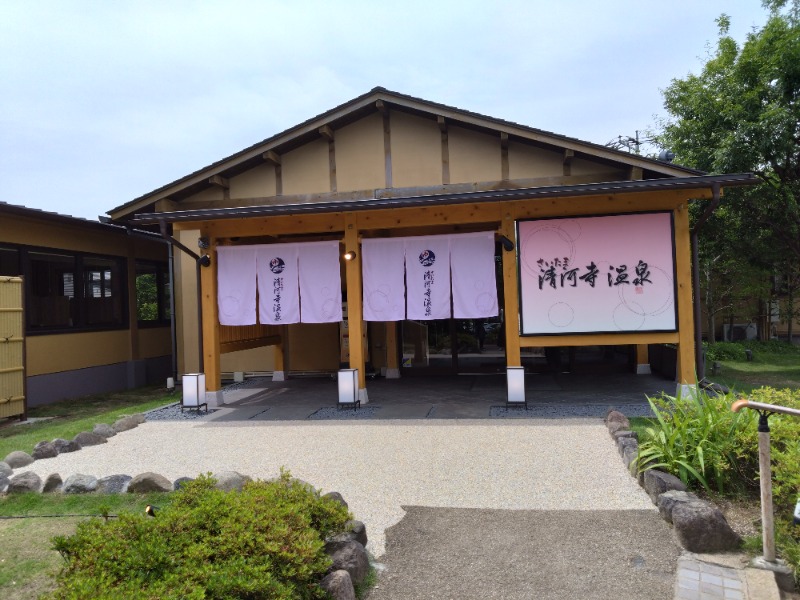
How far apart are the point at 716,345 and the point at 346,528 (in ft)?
55.4

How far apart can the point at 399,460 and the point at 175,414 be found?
18.8ft

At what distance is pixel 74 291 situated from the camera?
1363 cm

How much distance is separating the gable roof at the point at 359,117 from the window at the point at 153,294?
350 centimetres

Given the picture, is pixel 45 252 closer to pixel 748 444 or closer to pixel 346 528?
pixel 346 528

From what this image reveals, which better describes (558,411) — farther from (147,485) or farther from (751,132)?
(751,132)

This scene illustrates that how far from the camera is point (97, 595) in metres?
2.81

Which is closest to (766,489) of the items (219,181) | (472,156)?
(472,156)

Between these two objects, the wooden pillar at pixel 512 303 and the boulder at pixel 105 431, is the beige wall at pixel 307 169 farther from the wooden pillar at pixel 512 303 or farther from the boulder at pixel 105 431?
the boulder at pixel 105 431

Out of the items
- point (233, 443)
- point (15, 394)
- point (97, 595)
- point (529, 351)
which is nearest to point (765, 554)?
point (97, 595)

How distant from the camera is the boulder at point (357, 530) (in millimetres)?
4289

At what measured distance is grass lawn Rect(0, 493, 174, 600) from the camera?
3.90m

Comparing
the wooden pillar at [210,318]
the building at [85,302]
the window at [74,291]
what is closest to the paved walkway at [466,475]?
the wooden pillar at [210,318]

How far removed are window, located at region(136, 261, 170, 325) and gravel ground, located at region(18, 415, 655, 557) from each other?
7625mm

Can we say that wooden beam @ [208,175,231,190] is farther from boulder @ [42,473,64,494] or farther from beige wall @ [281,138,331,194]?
boulder @ [42,473,64,494]
